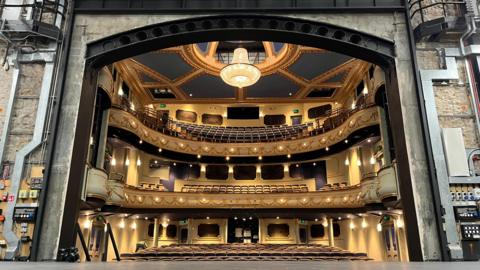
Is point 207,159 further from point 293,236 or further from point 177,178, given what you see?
point 293,236

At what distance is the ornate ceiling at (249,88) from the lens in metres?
21.6

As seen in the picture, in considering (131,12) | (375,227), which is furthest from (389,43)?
(375,227)

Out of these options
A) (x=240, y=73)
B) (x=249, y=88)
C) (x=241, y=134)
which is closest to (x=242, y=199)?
(x=241, y=134)

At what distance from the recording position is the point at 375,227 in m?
20.8

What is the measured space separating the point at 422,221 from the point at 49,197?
9118 mm

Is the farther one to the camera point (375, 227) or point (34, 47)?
point (375, 227)

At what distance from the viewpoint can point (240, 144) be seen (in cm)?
2639

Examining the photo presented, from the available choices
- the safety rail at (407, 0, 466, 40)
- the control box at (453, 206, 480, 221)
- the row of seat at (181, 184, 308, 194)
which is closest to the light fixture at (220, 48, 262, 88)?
the row of seat at (181, 184, 308, 194)

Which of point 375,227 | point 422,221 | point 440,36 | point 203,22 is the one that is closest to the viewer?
point 422,221

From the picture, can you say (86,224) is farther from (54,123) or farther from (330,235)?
(330,235)

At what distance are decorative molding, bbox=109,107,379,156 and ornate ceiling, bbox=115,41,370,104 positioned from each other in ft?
12.1

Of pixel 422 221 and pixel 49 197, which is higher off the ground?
pixel 49 197

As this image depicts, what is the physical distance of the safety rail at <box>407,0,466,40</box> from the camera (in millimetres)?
9461

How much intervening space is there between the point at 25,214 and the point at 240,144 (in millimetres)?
18799
